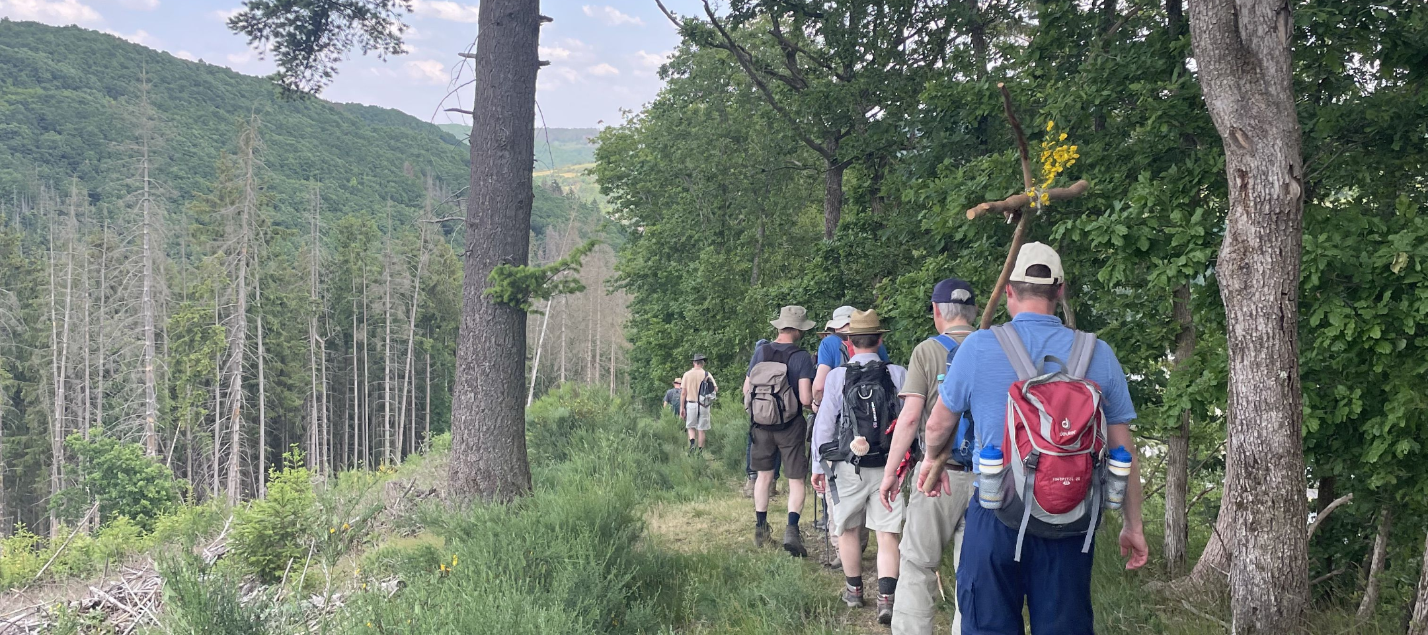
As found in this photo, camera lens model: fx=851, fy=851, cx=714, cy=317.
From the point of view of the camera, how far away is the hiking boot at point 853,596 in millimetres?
5234

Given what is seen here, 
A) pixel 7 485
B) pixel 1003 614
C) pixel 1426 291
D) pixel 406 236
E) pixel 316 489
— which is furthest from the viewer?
pixel 406 236

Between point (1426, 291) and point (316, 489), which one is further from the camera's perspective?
point (316, 489)

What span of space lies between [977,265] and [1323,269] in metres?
2.73

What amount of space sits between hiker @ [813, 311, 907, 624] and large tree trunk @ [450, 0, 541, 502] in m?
3.15

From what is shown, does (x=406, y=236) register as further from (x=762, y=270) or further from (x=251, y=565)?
(x=251, y=565)

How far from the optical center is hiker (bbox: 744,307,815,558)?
259 inches

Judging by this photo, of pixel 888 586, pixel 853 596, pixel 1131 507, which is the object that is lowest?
pixel 853 596

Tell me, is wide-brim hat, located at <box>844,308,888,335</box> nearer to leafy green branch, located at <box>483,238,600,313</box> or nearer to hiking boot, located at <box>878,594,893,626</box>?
hiking boot, located at <box>878,594,893,626</box>

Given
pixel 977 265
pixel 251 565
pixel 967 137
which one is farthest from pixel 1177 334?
pixel 251 565

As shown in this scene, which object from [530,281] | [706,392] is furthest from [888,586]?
[706,392]

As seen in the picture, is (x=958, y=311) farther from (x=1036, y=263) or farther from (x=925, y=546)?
(x=925, y=546)

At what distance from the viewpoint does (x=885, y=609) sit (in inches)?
194

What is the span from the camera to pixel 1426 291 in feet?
11.5

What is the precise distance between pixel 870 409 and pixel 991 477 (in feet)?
6.98
